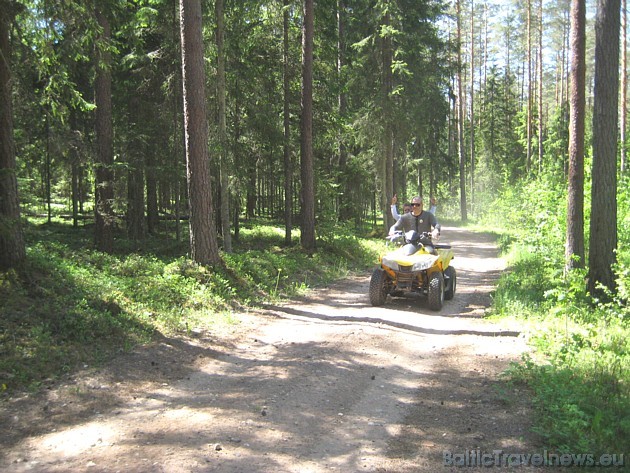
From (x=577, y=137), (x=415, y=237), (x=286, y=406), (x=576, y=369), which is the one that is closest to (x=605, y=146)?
(x=577, y=137)

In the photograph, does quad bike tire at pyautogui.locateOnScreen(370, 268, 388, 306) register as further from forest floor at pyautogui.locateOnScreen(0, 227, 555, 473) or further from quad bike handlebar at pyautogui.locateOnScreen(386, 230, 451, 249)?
forest floor at pyautogui.locateOnScreen(0, 227, 555, 473)

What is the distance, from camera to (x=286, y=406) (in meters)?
5.12

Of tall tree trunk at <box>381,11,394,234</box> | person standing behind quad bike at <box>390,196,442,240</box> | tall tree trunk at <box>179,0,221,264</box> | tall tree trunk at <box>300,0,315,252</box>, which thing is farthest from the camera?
tall tree trunk at <box>381,11,394,234</box>

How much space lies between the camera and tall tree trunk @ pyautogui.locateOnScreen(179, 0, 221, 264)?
1037cm

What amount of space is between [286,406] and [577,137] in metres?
8.37

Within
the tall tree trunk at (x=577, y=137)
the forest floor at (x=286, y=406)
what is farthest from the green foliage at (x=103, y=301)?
the tall tree trunk at (x=577, y=137)

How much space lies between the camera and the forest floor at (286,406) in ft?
13.2

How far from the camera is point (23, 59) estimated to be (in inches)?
362

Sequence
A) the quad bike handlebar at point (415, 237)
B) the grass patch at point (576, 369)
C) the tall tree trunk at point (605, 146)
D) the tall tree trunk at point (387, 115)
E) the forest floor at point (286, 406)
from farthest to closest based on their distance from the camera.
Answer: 1. the tall tree trunk at point (387, 115)
2. the quad bike handlebar at point (415, 237)
3. the tall tree trunk at point (605, 146)
4. the grass patch at point (576, 369)
5. the forest floor at point (286, 406)

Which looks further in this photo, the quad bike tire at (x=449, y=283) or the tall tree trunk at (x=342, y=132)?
the tall tree trunk at (x=342, y=132)

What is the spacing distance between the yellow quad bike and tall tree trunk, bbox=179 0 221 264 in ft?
12.2

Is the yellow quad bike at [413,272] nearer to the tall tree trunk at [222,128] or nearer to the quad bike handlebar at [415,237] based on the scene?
the quad bike handlebar at [415,237]

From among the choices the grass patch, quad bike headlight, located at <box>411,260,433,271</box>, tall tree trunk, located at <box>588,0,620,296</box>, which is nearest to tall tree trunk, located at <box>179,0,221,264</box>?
quad bike headlight, located at <box>411,260,433,271</box>

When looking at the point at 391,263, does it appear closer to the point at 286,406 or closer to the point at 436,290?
the point at 436,290
